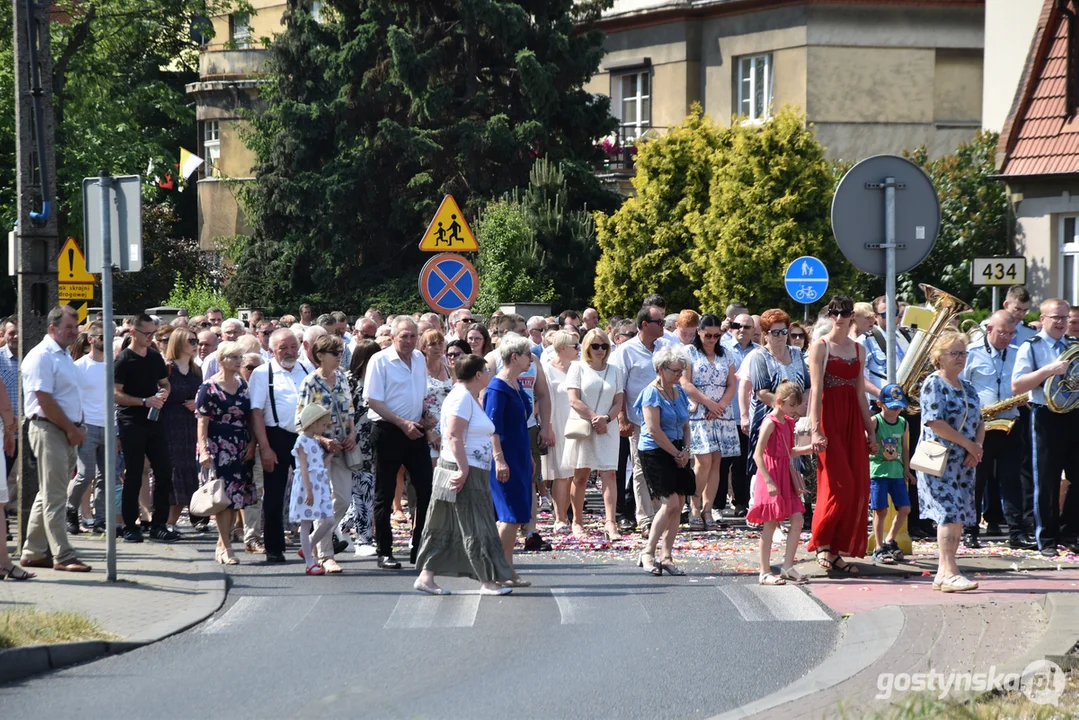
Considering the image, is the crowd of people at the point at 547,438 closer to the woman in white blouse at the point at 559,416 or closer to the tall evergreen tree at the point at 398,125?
the woman in white blouse at the point at 559,416

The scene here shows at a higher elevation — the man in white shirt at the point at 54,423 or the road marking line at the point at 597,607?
the man in white shirt at the point at 54,423

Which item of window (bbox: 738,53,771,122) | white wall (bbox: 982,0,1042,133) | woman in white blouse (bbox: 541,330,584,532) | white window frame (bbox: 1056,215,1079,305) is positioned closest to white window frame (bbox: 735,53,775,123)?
window (bbox: 738,53,771,122)

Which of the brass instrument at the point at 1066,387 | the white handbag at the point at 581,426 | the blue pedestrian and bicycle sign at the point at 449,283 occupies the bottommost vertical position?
the white handbag at the point at 581,426

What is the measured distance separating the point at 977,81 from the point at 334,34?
17.3 m

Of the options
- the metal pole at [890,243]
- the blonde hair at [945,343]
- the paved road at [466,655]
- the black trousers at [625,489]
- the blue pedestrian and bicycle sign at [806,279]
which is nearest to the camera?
the paved road at [466,655]

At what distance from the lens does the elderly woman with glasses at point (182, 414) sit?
602 inches

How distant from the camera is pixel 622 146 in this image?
44.5m

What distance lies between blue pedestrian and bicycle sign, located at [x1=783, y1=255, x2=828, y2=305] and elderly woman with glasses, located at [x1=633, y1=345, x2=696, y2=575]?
1398cm

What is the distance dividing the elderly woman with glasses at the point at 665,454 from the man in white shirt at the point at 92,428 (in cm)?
526

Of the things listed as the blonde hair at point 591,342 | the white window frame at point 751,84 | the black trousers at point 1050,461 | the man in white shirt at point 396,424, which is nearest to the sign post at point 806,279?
the blonde hair at point 591,342

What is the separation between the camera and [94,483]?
1559 centimetres

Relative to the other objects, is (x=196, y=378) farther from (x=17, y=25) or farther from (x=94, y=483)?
(x=17, y=25)

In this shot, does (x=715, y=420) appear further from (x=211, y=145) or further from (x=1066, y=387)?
(x=211, y=145)

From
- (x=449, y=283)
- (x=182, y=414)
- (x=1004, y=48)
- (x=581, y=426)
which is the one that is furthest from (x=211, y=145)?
(x=581, y=426)
